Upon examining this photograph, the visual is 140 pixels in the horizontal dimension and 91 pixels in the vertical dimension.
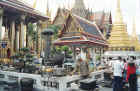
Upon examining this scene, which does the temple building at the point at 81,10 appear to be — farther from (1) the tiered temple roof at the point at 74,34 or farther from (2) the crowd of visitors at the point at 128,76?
(2) the crowd of visitors at the point at 128,76

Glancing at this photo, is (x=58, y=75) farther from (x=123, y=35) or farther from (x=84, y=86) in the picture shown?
(x=123, y=35)

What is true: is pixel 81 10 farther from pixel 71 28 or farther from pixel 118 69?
pixel 118 69

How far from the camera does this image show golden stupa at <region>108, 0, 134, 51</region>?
582 inches

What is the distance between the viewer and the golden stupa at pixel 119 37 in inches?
582

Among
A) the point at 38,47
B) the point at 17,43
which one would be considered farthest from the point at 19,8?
the point at 38,47

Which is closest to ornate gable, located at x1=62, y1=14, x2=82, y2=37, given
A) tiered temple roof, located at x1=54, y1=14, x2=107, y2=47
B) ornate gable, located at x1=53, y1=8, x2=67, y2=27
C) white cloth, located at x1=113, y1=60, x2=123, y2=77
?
tiered temple roof, located at x1=54, y1=14, x2=107, y2=47

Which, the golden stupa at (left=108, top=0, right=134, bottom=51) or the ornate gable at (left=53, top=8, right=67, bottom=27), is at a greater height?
the ornate gable at (left=53, top=8, right=67, bottom=27)

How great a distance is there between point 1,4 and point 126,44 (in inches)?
443

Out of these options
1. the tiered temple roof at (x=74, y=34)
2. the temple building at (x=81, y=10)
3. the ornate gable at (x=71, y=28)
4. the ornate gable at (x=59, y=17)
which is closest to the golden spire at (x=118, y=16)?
the tiered temple roof at (x=74, y=34)

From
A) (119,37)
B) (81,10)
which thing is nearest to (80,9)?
(81,10)

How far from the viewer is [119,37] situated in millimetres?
15516

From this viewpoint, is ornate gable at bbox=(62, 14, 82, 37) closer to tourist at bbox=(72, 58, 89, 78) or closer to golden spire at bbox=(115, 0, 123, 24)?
tourist at bbox=(72, 58, 89, 78)

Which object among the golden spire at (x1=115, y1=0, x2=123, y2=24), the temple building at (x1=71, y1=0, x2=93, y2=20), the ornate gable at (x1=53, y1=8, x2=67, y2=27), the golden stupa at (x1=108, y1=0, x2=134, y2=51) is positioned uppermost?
the temple building at (x1=71, y1=0, x2=93, y2=20)

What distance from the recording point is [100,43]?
1469 centimetres
